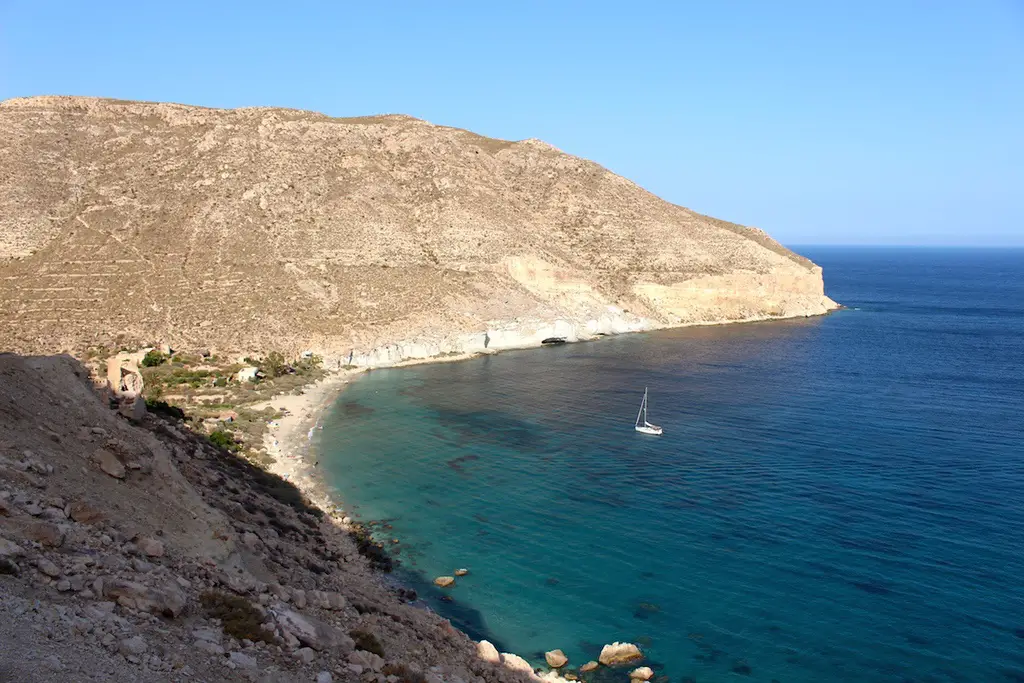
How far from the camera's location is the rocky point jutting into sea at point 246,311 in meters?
14.0

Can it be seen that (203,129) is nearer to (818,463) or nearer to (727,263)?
(727,263)

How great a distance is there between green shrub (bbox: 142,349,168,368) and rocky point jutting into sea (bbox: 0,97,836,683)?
2.61 ft

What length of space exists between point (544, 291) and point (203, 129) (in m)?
48.5

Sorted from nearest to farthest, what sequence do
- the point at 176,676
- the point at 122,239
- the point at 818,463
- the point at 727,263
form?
the point at 176,676 < the point at 818,463 < the point at 122,239 < the point at 727,263

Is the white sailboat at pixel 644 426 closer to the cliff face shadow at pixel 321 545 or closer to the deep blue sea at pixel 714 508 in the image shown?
the deep blue sea at pixel 714 508

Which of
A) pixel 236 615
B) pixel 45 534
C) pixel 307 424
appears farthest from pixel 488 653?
pixel 307 424

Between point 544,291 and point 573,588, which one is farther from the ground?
point 544,291

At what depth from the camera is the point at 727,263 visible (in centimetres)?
10219

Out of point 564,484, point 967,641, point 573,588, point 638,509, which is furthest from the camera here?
point 564,484

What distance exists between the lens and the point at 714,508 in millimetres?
33156

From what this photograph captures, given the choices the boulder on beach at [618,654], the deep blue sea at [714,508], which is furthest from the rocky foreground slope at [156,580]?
the deep blue sea at [714,508]

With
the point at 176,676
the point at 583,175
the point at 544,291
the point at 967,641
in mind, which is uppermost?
the point at 583,175

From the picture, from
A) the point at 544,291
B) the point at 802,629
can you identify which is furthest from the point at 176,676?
the point at 544,291

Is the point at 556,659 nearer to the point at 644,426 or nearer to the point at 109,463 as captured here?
the point at 109,463
